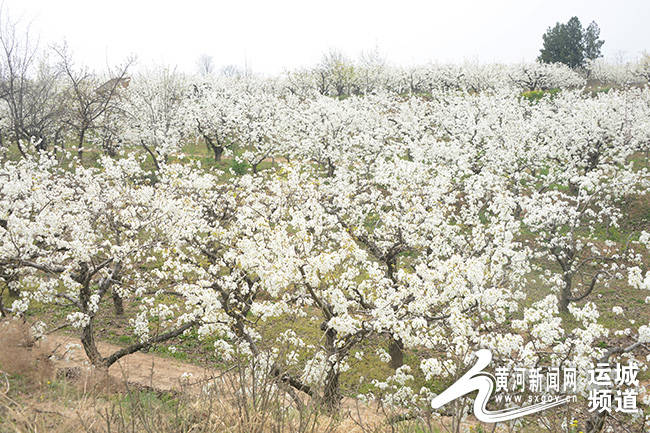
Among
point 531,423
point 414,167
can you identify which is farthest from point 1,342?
point 414,167

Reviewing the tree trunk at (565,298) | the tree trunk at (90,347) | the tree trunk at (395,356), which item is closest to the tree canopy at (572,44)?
the tree trunk at (565,298)

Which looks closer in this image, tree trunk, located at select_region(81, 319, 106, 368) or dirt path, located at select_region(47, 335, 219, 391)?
tree trunk, located at select_region(81, 319, 106, 368)

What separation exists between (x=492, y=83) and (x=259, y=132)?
158 feet

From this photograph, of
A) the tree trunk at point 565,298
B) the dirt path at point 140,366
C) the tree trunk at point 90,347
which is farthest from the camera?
the tree trunk at point 565,298

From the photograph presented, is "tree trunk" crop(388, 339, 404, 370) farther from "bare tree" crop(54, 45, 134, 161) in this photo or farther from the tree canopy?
the tree canopy

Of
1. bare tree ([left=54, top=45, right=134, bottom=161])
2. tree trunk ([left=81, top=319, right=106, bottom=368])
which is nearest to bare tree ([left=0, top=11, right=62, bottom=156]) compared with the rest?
bare tree ([left=54, top=45, right=134, bottom=161])

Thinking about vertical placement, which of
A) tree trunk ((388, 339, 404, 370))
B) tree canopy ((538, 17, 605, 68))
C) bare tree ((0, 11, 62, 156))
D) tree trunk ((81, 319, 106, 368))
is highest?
tree canopy ((538, 17, 605, 68))

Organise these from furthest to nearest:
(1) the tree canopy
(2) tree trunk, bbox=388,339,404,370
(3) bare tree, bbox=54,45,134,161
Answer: (1) the tree canopy
(3) bare tree, bbox=54,45,134,161
(2) tree trunk, bbox=388,339,404,370

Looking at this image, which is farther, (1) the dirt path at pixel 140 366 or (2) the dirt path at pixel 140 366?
(2) the dirt path at pixel 140 366

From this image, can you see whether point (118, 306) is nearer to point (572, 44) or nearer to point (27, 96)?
point (27, 96)

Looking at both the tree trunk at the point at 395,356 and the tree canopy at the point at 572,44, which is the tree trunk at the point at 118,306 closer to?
the tree trunk at the point at 395,356

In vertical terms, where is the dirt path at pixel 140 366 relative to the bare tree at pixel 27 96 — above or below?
below

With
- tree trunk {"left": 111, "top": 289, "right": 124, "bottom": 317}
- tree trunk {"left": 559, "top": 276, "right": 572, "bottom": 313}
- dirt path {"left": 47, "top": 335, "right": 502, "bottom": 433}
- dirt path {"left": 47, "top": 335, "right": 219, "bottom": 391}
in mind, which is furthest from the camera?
tree trunk {"left": 559, "top": 276, "right": 572, "bottom": 313}

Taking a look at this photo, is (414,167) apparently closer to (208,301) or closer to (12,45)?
(208,301)
